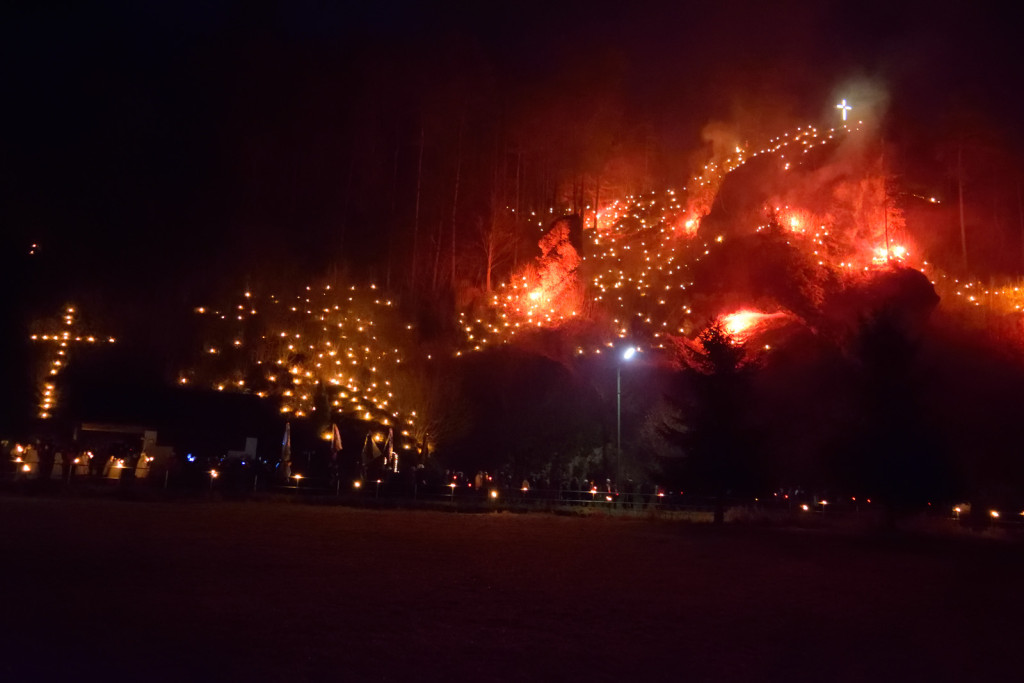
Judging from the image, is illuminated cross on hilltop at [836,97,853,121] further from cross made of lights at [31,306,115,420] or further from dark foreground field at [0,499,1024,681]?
cross made of lights at [31,306,115,420]

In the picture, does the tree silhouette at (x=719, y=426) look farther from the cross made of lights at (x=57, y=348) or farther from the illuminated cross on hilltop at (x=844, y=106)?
the cross made of lights at (x=57, y=348)

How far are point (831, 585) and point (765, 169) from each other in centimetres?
3570

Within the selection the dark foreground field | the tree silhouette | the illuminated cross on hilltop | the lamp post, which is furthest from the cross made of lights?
the illuminated cross on hilltop

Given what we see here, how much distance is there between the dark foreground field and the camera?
19.9ft


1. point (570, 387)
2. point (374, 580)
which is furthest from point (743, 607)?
point (570, 387)

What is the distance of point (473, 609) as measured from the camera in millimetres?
8219

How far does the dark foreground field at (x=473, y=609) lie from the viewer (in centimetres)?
607

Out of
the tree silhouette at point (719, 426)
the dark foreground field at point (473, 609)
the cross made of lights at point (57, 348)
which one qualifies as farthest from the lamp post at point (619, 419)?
the cross made of lights at point (57, 348)

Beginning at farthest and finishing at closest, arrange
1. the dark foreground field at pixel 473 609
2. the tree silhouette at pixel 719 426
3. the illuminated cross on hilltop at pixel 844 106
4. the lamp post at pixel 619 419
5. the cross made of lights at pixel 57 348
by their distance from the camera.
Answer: the illuminated cross on hilltop at pixel 844 106
the cross made of lights at pixel 57 348
the lamp post at pixel 619 419
the tree silhouette at pixel 719 426
the dark foreground field at pixel 473 609

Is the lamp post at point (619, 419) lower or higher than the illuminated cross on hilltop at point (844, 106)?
lower

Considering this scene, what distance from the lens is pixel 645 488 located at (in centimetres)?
3528

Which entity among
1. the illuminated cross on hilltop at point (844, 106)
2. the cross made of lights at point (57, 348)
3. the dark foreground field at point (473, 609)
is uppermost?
the illuminated cross on hilltop at point (844, 106)

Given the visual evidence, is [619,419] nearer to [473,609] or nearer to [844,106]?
[844,106]

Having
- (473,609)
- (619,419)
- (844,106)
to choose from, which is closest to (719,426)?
(619,419)
